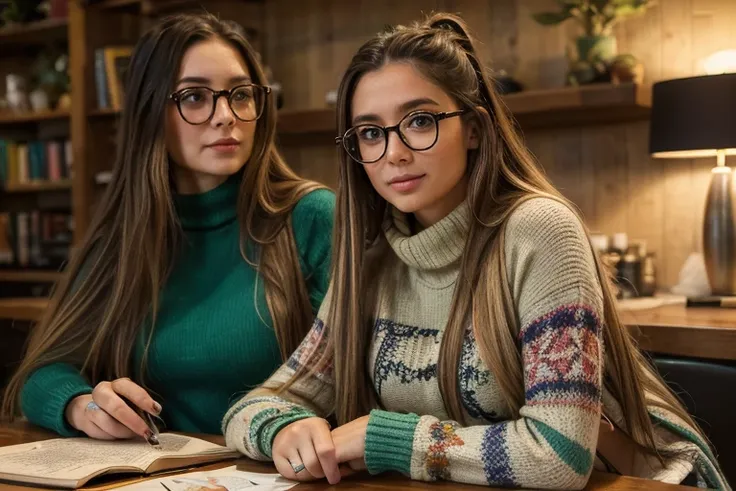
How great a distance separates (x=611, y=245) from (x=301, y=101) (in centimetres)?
147

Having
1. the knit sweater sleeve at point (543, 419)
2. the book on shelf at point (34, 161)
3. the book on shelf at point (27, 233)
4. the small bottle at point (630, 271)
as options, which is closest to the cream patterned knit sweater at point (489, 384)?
the knit sweater sleeve at point (543, 419)

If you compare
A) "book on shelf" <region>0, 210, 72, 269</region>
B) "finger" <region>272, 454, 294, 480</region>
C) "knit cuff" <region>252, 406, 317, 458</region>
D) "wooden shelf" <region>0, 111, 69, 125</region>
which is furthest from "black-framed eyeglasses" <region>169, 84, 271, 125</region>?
"book on shelf" <region>0, 210, 72, 269</region>

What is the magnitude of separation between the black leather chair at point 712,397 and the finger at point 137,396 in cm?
107

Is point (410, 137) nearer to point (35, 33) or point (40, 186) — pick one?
point (40, 186)

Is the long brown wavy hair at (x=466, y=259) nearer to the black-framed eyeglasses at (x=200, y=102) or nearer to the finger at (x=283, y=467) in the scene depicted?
the finger at (x=283, y=467)

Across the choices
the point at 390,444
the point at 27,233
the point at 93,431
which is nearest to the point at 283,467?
the point at 390,444

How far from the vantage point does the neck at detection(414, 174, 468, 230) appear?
1.31 m

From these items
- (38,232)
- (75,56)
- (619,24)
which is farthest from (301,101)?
(38,232)

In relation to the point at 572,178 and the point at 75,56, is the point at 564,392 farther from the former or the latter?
the point at 75,56

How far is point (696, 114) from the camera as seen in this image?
2201mm

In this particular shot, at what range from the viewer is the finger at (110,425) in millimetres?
1360

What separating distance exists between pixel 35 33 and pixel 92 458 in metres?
3.38

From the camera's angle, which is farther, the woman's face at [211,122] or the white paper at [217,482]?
the woman's face at [211,122]

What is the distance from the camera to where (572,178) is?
9.55ft
